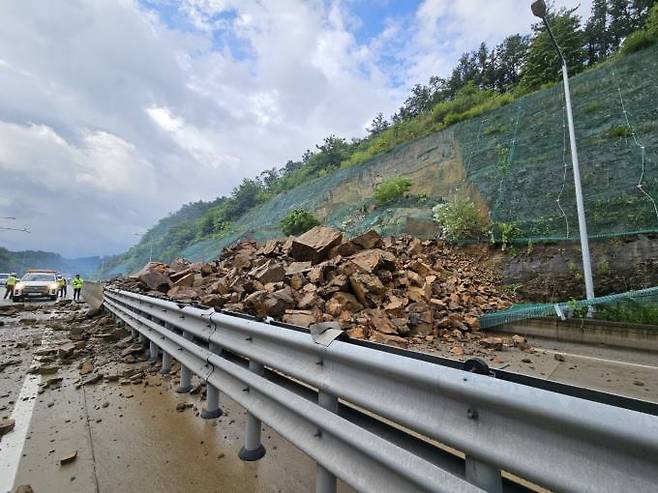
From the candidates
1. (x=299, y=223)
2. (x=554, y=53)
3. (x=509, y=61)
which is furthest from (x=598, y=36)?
(x=299, y=223)

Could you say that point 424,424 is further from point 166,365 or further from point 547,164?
point 547,164

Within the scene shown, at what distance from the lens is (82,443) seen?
2.67 metres

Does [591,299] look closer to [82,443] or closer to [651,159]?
[651,159]

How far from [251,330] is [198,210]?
6482 inches

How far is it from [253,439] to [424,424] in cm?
160

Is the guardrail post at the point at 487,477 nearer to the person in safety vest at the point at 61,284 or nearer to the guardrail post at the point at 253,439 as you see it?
the guardrail post at the point at 253,439

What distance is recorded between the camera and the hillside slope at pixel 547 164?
33.3ft

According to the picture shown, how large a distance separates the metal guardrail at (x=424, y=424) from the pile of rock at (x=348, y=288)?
3.55 m

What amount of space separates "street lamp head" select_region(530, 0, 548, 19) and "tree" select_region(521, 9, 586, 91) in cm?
2437

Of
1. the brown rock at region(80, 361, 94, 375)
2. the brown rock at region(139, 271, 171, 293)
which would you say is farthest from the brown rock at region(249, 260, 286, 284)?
the brown rock at region(80, 361, 94, 375)

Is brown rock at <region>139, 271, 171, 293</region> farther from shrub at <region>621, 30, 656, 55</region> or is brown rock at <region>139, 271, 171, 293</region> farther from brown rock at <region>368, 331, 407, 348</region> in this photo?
shrub at <region>621, 30, 656, 55</region>

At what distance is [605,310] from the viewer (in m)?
7.15

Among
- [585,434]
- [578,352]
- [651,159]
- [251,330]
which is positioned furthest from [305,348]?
[651,159]

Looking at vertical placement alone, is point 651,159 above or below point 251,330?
above
